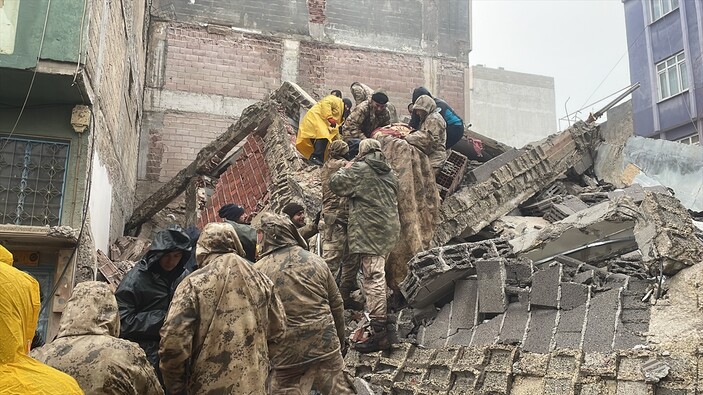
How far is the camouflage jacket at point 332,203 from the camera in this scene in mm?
6711

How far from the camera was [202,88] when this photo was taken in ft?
51.0

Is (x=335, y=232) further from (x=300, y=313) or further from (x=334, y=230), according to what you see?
(x=300, y=313)

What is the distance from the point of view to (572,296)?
5.09 m

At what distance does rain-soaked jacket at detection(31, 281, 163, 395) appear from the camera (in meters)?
2.66

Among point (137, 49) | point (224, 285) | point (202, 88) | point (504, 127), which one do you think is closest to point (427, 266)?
point (224, 285)

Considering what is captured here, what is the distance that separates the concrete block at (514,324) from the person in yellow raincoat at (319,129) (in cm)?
408

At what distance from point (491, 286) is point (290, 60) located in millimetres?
11756

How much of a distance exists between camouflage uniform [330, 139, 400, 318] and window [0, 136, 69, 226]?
132 inches

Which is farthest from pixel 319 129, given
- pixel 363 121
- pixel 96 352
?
pixel 96 352

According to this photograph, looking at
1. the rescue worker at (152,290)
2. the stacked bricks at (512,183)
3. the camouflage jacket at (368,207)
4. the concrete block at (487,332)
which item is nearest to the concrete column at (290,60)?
the stacked bricks at (512,183)

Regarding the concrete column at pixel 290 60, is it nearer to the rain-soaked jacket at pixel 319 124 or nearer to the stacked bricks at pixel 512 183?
the rain-soaked jacket at pixel 319 124

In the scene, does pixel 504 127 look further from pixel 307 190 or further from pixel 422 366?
pixel 422 366

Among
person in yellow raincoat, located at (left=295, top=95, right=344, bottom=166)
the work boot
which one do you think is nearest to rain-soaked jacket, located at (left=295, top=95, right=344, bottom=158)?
person in yellow raincoat, located at (left=295, top=95, right=344, bottom=166)

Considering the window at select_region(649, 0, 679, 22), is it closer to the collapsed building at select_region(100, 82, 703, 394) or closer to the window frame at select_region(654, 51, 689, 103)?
the window frame at select_region(654, 51, 689, 103)
